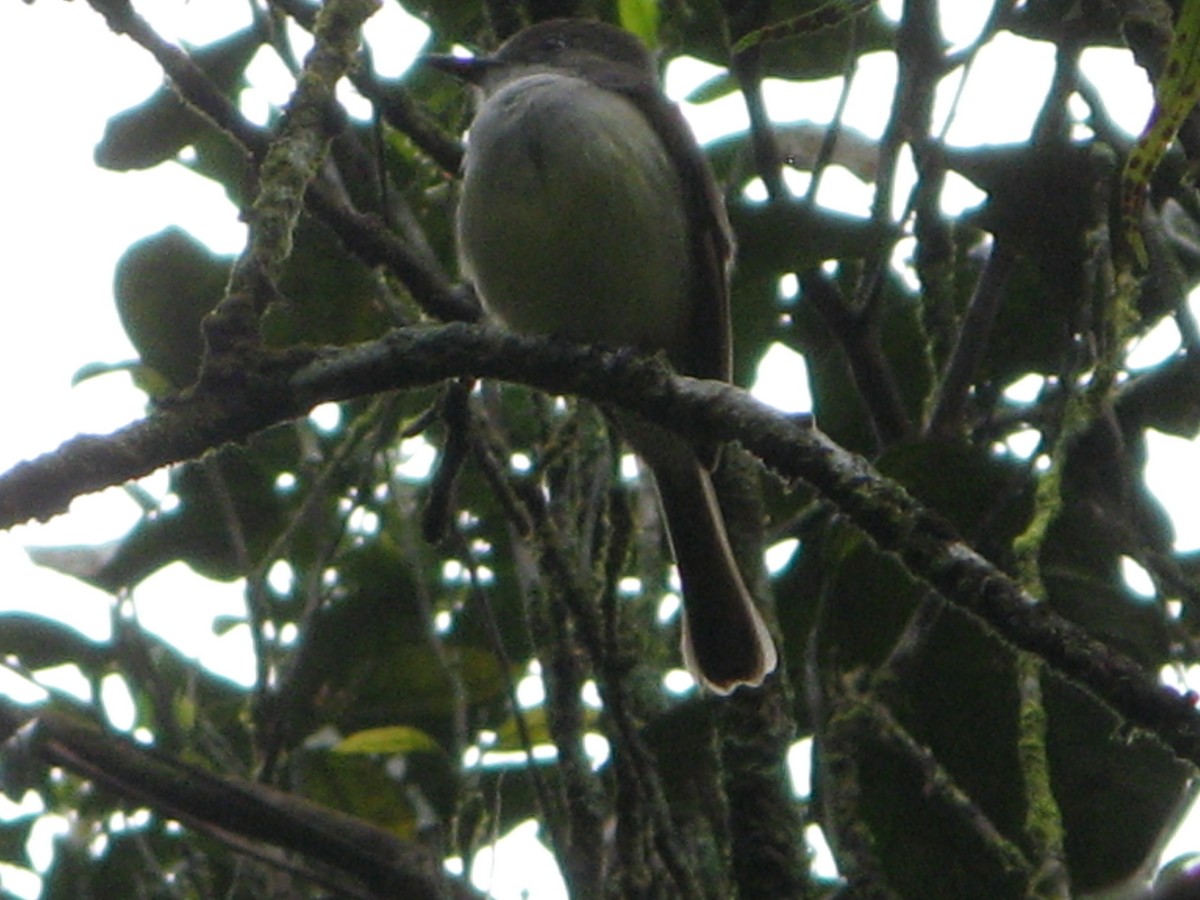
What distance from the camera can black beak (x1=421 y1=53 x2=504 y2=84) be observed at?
12.5 ft

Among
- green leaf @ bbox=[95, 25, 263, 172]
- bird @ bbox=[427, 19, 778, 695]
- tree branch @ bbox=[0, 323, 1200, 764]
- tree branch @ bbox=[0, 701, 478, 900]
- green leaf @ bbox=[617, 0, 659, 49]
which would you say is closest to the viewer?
tree branch @ bbox=[0, 323, 1200, 764]

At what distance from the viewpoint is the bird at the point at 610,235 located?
3.52m

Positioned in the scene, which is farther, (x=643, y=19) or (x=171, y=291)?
(x=643, y=19)

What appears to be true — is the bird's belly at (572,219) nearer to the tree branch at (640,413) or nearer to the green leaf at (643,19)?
the green leaf at (643,19)

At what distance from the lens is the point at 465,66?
152 inches

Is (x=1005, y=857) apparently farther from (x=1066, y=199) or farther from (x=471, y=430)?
(x=1066, y=199)

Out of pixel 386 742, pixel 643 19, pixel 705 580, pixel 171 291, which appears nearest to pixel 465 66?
pixel 643 19

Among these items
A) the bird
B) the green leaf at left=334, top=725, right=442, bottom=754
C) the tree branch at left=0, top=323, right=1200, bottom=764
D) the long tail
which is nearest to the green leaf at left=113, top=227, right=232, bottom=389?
the bird

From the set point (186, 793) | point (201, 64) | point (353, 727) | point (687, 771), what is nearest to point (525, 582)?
point (687, 771)

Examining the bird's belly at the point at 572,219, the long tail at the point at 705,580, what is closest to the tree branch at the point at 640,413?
the long tail at the point at 705,580

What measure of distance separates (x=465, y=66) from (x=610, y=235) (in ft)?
1.86

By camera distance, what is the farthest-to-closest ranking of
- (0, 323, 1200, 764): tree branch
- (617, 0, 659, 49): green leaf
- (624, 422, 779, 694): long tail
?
(617, 0, 659, 49): green leaf, (624, 422, 779, 694): long tail, (0, 323, 1200, 764): tree branch

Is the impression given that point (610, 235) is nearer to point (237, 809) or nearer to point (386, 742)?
point (386, 742)

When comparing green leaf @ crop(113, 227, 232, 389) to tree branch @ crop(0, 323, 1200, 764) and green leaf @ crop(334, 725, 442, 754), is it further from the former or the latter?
tree branch @ crop(0, 323, 1200, 764)
